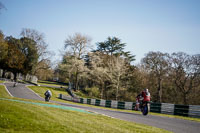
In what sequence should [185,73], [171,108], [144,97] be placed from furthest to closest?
1. [185,73]
2. [171,108]
3. [144,97]

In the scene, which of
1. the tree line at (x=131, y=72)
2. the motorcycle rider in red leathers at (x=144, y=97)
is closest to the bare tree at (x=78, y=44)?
the tree line at (x=131, y=72)

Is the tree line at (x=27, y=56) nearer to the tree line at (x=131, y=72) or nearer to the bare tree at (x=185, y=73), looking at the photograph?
the tree line at (x=131, y=72)

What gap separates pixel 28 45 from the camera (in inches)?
2303

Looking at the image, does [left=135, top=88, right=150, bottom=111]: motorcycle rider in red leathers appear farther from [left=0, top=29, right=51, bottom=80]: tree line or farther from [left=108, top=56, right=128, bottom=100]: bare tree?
[left=0, top=29, right=51, bottom=80]: tree line

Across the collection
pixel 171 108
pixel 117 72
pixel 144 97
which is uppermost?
pixel 117 72

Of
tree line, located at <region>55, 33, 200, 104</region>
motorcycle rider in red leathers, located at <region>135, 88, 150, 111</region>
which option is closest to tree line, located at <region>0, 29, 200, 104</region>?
tree line, located at <region>55, 33, 200, 104</region>

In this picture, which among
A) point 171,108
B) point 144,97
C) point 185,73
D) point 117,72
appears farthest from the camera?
point 117,72

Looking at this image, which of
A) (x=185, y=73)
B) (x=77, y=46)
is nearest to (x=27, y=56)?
(x=77, y=46)

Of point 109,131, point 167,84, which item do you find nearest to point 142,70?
point 167,84

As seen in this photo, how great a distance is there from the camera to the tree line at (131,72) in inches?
1414

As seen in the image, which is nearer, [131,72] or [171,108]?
[171,108]

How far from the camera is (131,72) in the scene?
5275 cm

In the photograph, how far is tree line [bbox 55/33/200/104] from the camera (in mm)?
35906

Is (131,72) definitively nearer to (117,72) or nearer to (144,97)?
(117,72)
